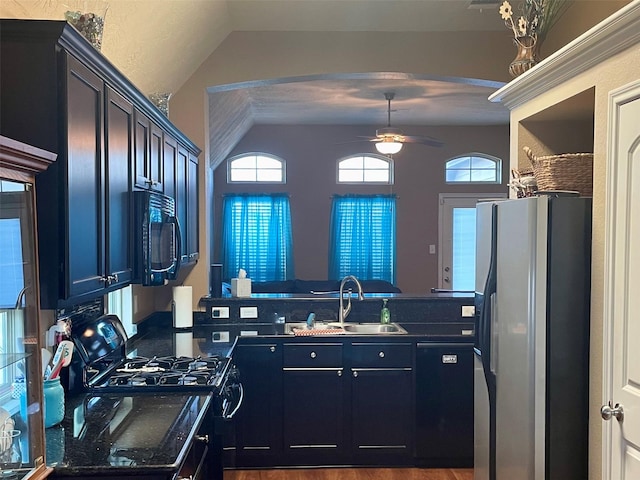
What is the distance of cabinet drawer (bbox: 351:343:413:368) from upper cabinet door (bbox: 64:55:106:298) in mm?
2070

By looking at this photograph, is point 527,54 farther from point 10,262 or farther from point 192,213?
point 10,262

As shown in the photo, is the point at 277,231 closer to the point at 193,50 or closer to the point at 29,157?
the point at 193,50

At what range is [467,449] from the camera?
394 cm

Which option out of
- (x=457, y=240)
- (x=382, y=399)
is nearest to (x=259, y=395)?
(x=382, y=399)

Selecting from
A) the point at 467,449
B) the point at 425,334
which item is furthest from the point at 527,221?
the point at 467,449

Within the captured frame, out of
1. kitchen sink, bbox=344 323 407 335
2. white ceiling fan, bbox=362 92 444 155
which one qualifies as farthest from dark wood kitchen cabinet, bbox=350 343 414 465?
white ceiling fan, bbox=362 92 444 155

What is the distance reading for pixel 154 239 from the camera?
2842 mm

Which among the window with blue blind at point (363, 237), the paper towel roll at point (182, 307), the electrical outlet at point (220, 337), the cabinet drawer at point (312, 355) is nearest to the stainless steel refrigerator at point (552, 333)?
the cabinet drawer at point (312, 355)

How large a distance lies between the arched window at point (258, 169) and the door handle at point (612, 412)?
6.95 m

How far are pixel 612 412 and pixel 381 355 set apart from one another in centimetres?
190

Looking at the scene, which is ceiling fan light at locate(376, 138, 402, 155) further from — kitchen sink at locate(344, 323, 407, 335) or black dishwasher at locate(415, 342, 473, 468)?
black dishwasher at locate(415, 342, 473, 468)

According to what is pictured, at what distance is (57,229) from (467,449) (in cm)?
310

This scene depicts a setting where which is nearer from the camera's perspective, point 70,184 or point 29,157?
point 29,157

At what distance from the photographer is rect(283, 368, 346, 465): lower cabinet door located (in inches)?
154
